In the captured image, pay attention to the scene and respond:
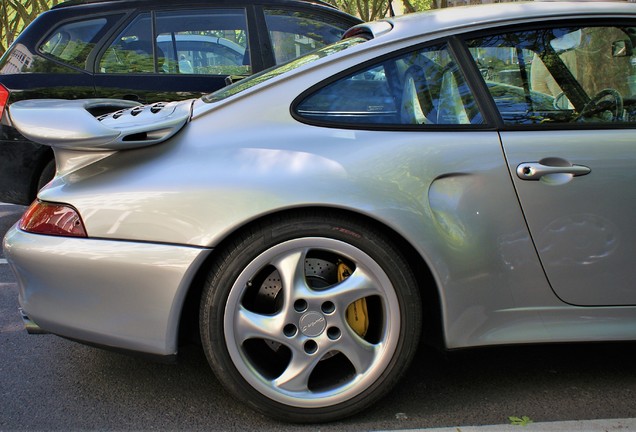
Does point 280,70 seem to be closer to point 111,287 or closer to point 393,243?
point 393,243

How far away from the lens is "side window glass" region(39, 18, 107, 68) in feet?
15.9

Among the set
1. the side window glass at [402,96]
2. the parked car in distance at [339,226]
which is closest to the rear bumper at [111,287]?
the parked car in distance at [339,226]

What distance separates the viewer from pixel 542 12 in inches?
98.5

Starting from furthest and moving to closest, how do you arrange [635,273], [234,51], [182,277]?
[234,51]
[635,273]
[182,277]

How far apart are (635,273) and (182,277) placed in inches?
64.0

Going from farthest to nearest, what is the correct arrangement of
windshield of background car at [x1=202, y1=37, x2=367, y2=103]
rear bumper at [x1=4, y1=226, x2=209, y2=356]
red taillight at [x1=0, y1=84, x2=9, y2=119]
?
red taillight at [x1=0, y1=84, x2=9, y2=119], windshield of background car at [x1=202, y1=37, x2=367, y2=103], rear bumper at [x1=4, y1=226, x2=209, y2=356]

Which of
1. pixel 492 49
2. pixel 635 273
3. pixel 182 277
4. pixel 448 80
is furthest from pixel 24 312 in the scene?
pixel 635 273

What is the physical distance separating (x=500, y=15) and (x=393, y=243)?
0.99 metres

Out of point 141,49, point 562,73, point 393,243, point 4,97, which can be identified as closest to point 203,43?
point 141,49

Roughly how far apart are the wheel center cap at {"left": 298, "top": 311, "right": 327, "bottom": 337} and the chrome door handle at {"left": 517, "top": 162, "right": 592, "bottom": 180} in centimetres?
87

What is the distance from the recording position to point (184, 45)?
16.2 feet

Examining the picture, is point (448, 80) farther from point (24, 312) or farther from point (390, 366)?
point (24, 312)

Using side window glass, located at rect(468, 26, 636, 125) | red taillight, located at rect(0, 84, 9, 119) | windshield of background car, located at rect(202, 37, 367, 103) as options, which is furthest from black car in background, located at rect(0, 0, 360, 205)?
side window glass, located at rect(468, 26, 636, 125)

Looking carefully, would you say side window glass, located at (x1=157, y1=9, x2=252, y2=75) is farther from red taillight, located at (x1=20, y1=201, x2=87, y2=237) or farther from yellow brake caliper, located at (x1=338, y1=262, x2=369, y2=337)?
yellow brake caliper, located at (x1=338, y1=262, x2=369, y2=337)
